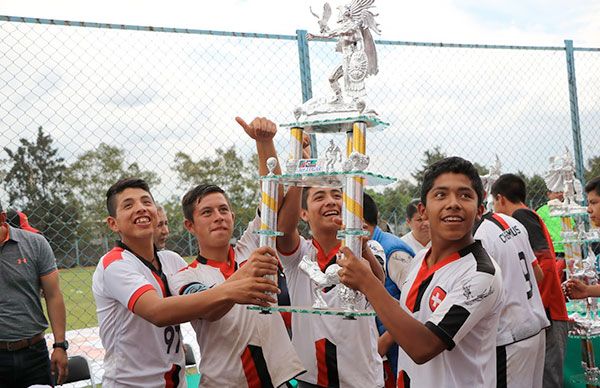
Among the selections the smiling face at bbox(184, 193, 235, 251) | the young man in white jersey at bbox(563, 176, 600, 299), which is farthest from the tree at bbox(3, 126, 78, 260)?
the young man in white jersey at bbox(563, 176, 600, 299)

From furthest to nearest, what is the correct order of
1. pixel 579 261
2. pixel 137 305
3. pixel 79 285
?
pixel 79 285, pixel 579 261, pixel 137 305

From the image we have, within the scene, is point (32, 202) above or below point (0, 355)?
above

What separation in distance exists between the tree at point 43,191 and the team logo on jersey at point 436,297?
116 inches

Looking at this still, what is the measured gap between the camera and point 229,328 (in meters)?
3.02

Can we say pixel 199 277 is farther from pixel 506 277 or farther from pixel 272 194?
pixel 506 277

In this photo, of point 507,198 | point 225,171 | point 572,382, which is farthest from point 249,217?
point 572,382

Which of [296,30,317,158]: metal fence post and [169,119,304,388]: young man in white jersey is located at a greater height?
[296,30,317,158]: metal fence post

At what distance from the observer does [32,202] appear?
5320mm

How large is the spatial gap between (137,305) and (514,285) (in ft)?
7.88

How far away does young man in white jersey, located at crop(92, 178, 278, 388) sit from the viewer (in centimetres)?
279

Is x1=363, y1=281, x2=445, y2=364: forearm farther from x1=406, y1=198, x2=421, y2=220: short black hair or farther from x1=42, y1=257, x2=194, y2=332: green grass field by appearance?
x1=406, y1=198, x2=421, y2=220: short black hair

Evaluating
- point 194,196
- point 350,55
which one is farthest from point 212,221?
point 350,55

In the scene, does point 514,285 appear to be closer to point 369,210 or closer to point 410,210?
point 369,210

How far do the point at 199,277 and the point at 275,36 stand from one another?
2404mm
